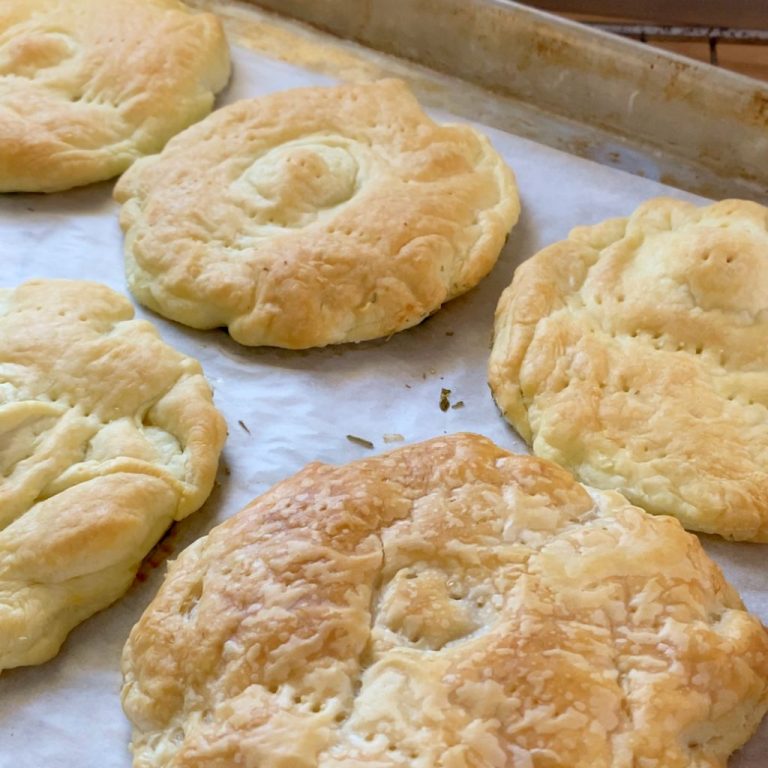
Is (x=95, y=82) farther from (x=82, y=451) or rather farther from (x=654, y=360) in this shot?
(x=654, y=360)

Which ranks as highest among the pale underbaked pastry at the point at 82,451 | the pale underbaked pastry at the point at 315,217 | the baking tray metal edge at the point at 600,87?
the baking tray metal edge at the point at 600,87

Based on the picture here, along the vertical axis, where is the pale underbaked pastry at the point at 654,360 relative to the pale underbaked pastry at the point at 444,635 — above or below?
above

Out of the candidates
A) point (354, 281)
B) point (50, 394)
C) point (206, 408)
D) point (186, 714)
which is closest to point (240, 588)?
point (186, 714)

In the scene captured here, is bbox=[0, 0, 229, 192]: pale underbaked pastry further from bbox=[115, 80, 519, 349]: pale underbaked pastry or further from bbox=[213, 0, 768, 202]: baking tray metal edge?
bbox=[213, 0, 768, 202]: baking tray metal edge

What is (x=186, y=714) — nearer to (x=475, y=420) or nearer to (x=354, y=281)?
(x=475, y=420)

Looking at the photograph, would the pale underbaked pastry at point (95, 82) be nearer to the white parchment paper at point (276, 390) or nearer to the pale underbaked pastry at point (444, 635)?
the white parchment paper at point (276, 390)

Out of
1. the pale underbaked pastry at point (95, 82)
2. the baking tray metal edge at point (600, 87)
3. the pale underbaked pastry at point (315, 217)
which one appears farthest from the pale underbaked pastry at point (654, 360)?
the pale underbaked pastry at point (95, 82)

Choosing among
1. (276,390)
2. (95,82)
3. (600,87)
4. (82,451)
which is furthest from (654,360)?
(95,82)
